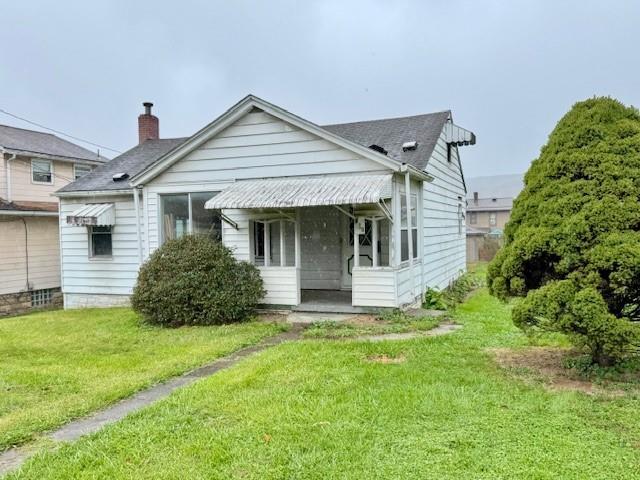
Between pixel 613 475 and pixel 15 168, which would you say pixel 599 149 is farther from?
pixel 15 168

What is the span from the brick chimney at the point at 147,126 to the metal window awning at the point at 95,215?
4.64 m

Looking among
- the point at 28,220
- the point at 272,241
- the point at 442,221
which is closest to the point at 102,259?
the point at 272,241

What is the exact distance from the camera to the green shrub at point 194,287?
9.07 m

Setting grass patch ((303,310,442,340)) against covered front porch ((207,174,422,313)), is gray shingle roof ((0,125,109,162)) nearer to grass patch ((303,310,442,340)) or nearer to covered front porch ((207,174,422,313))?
covered front porch ((207,174,422,313))

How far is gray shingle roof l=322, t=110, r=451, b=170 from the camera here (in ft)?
37.5

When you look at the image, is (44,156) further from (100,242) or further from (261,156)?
(261,156)

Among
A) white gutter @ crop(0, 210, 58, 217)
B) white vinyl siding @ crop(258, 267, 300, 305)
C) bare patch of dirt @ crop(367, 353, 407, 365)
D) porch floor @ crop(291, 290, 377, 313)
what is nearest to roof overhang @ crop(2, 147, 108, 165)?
white gutter @ crop(0, 210, 58, 217)

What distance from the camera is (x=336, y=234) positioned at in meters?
12.2

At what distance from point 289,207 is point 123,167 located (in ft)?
24.6

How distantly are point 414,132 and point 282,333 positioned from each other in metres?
7.22

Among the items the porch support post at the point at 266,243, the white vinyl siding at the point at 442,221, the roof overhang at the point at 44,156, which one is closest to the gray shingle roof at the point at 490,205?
the white vinyl siding at the point at 442,221

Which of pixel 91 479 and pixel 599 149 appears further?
pixel 599 149

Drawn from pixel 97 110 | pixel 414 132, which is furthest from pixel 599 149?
pixel 97 110

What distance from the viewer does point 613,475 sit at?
10.1ft
